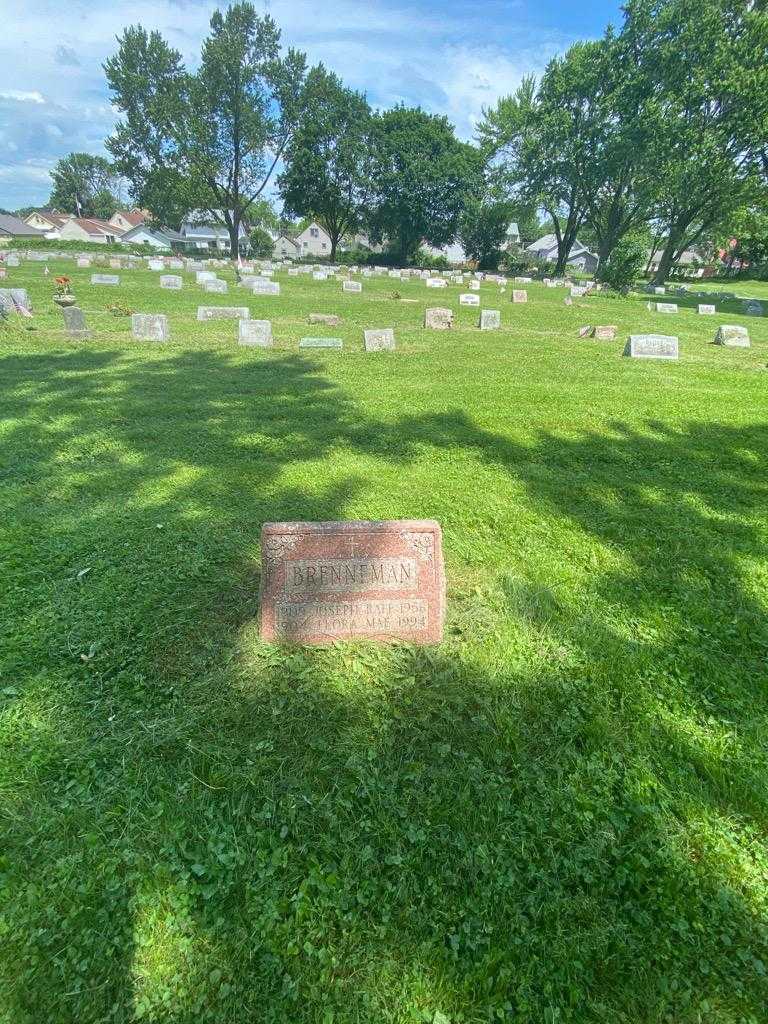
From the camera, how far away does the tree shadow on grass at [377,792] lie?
1615 millimetres

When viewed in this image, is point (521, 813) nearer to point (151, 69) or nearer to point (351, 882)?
point (351, 882)

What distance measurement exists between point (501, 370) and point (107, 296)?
15.4 m

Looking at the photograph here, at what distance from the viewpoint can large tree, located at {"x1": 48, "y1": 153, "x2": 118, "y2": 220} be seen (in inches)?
4203

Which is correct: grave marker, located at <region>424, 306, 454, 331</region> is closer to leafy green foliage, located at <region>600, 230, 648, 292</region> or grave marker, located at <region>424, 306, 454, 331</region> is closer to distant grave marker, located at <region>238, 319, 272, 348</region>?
distant grave marker, located at <region>238, 319, 272, 348</region>

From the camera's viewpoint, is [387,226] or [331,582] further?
[387,226]

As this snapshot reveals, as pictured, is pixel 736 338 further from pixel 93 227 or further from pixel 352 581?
pixel 93 227

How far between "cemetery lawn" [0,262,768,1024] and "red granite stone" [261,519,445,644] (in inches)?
5.1

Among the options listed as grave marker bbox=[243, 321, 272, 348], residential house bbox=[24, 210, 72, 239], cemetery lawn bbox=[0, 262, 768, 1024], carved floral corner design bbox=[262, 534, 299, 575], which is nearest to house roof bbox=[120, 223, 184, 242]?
residential house bbox=[24, 210, 72, 239]

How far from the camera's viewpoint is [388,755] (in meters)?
2.31


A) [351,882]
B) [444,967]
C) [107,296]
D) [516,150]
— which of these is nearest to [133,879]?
[351,882]

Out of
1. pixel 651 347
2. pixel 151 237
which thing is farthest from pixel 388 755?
pixel 151 237

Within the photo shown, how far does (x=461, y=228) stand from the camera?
176 ft

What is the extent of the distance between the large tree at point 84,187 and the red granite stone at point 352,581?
444 feet

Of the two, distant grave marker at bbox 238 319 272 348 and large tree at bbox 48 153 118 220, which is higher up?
large tree at bbox 48 153 118 220
